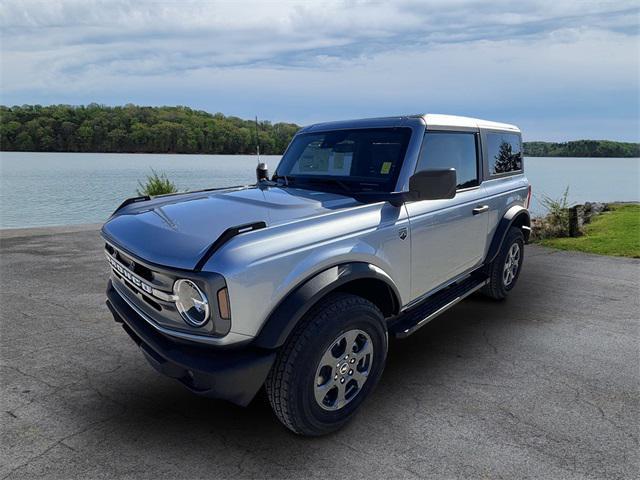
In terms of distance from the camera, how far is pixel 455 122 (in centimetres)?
404

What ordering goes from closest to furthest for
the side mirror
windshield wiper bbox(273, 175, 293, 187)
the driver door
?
the side mirror, the driver door, windshield wiper bbox(273, 175, 293, 187)

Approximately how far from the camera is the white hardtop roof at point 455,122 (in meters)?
3.64

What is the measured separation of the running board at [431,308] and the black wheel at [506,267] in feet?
1.42

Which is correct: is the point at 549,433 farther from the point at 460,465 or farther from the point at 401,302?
the point at 401,302

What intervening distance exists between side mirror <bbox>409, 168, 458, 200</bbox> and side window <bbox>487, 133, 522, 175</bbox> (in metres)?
1.90

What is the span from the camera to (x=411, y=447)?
253 cm

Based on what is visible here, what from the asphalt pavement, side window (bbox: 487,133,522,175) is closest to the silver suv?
the asphalt pavement

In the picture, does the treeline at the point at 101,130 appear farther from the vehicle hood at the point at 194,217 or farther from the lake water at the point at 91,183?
the vehicle hood at the point at 194,217

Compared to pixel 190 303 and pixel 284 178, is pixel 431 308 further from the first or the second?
pixel 190 303

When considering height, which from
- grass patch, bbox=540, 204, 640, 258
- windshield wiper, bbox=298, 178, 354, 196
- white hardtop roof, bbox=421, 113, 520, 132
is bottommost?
grass patch, bbox=540, 204, 640, 258

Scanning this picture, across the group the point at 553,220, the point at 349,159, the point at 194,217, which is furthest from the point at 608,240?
the point at 194,217

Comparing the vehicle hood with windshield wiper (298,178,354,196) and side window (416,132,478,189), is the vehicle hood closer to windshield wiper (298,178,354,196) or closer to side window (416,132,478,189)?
windshield wiper (298,178,354,196)

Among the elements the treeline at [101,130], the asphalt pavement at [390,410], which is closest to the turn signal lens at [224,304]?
the asphalt pavement at [390,410]

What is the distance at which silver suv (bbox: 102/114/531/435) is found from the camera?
2.23 meters
